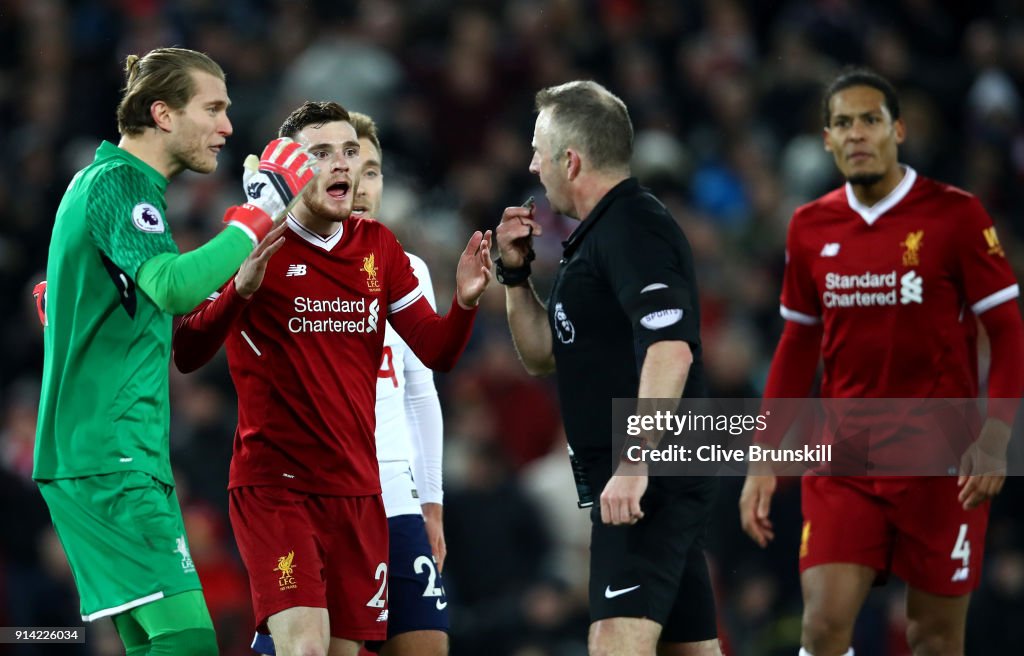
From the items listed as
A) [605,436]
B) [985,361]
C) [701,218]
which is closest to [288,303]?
[605,436]

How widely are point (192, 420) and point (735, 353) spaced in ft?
11.2

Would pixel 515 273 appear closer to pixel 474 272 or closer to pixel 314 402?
pixel 474 272

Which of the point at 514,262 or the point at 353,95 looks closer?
the point at 514,262

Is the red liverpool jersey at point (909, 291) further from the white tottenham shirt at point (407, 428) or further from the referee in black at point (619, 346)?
the white tottenham shirt at point (407, 428)

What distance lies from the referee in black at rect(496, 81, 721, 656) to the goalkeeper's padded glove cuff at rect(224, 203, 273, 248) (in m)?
0.94

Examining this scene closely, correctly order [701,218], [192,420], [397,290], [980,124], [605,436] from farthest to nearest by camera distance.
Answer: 1. [980,124]
2. [701,218]
3. [192,420]
4. [397,290]
5. [605,436]

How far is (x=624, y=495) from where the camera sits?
16.3ft

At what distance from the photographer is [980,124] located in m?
12.3

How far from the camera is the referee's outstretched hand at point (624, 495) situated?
4.96 metres

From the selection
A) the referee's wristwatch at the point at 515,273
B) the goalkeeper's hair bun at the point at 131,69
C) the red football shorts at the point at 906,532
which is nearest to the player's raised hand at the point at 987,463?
the red football shorts at the point at 906,532

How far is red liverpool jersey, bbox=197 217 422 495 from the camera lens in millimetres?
5438

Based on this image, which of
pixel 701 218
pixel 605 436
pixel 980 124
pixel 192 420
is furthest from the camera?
pixel 980 124

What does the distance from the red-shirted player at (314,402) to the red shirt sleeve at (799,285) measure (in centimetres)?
172

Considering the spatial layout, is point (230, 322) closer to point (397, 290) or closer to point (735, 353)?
point (397, 290)
